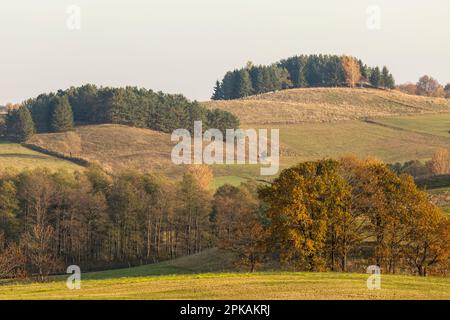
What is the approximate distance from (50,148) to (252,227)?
106m

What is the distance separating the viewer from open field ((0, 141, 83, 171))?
159 m

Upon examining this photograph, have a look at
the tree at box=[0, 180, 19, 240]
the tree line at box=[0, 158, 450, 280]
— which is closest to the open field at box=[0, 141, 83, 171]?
the tree line at box=[0, 158, 450, 280]

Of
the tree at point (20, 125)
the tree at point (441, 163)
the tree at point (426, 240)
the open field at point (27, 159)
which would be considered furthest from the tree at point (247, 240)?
the tree at point (20, 125)

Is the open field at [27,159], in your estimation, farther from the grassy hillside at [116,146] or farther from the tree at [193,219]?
the tree at [193,219]

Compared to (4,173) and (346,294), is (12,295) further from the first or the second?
(4,173)

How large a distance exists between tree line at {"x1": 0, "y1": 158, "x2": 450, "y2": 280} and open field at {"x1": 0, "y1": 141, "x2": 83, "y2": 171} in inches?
1095

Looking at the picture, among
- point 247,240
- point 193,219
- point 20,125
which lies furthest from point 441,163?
point 20,125

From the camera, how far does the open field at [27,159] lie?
522ft

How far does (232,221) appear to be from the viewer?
106 m

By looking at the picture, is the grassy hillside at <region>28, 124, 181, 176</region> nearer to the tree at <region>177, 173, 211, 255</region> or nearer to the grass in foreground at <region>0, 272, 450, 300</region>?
the tree at <region>177, 173, 211, 255</region>

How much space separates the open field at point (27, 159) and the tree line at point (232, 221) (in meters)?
27.8

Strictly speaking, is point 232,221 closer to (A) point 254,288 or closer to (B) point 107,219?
(B) point 107,219

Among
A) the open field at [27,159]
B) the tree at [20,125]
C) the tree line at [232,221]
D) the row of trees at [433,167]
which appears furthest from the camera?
the tree at [20,125]

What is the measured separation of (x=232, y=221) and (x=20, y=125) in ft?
307
